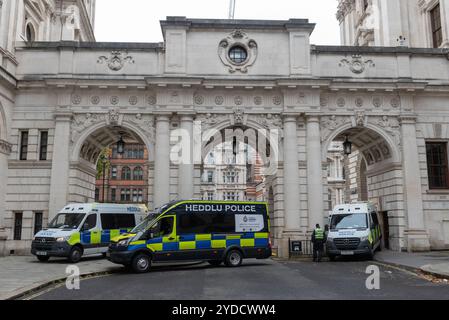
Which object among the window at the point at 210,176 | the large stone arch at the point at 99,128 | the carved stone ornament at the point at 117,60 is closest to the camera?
the large stone arch at the point at 99,128

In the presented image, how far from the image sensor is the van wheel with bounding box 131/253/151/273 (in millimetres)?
15883

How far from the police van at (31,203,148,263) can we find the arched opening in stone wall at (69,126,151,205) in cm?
222

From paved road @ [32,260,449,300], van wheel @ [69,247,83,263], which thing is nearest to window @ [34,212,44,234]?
van wheel @ [69,247,83,263]

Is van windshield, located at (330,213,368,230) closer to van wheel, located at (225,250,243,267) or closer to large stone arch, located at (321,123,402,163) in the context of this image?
large stone arch, located at (321,123,402,163)

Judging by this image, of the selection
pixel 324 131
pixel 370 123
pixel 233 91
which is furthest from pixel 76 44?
→ pixel 370 123

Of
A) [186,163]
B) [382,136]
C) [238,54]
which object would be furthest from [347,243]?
[238,54]

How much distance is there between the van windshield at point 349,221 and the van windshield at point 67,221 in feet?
38.8

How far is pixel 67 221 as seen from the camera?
2023 centimetres

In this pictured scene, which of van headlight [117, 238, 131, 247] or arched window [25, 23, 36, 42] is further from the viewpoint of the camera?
arched window [25, 23, 36, 42]

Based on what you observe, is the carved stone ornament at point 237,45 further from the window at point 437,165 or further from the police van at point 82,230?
the window at point 437,165

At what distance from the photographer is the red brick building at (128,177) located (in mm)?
74000

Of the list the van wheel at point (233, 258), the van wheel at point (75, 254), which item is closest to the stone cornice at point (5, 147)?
the van wheel at point (75, 254)

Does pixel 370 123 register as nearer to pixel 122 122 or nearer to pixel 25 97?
pixel 122 122

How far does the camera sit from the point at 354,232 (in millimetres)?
20641
